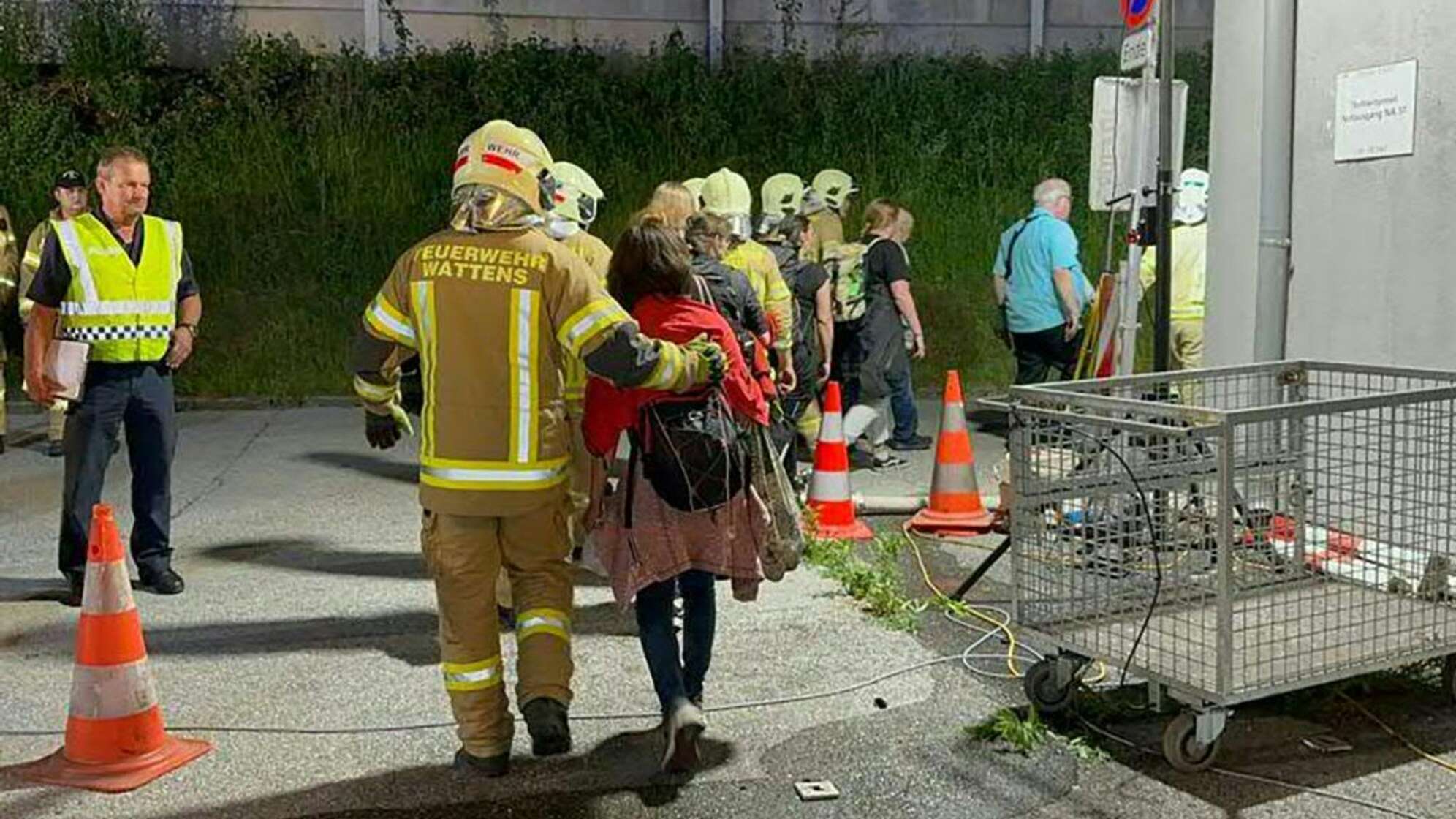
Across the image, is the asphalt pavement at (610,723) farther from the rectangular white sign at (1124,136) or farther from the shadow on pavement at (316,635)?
the rectangular white sign at (1124,136)

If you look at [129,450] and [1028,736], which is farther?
[129,450]

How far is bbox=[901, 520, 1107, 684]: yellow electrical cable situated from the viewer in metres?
4.82

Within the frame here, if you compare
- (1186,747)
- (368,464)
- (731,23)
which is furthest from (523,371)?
(731,23)

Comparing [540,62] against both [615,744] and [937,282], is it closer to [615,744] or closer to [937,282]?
[937,282]

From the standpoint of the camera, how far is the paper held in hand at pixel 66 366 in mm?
5684

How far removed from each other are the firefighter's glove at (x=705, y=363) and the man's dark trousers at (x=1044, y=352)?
5903mm

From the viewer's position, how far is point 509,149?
4086 mm

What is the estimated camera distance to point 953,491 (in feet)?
24.0

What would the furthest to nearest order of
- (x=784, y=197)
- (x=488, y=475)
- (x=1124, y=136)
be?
1. (x=784, y=197)
2. (x=1124, y=136)
3. (x=488, y=475)

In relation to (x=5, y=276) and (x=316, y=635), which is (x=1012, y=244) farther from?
(x=5, y=276)

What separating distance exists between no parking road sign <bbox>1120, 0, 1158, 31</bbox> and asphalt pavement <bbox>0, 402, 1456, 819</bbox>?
263 cm

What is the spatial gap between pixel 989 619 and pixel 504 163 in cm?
289

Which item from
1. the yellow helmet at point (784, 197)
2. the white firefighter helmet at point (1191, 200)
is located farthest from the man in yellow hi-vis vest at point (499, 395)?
the yellow helmet at point (784, 197)

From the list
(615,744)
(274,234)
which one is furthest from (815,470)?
(274,234)
